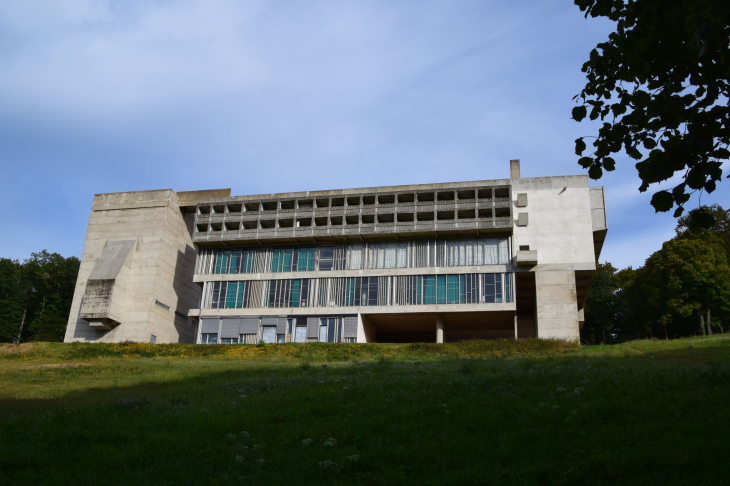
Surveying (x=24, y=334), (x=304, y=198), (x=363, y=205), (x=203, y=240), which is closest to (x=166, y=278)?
(x=203, y=240)

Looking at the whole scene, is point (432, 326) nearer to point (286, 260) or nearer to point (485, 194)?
point (485, 194)

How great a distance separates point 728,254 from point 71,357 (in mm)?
61203

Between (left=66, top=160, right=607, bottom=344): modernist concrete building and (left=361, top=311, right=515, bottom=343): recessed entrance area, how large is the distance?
0.20m

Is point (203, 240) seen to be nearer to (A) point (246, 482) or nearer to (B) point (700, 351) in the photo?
(B) point (700, 351)

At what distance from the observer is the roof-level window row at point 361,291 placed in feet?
183

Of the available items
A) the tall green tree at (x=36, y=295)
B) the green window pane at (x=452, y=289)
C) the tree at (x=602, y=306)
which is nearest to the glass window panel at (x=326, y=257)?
the green window pane at (x=452, y=289)

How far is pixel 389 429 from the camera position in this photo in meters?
17.1

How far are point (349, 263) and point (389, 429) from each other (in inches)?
1689

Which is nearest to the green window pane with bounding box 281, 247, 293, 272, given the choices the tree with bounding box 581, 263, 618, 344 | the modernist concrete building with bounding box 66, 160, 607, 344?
the modernist concrete building with bounding box 66, 160, 607, 344

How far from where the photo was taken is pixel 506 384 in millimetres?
22250

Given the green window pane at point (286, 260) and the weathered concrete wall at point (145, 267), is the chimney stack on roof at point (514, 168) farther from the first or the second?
the weathered concrete wall at point (145, 267)

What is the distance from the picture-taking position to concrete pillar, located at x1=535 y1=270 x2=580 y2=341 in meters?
52.8

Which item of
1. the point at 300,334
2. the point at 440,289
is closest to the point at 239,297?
the point at 300,334

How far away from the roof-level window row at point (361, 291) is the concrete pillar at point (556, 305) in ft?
8.74
